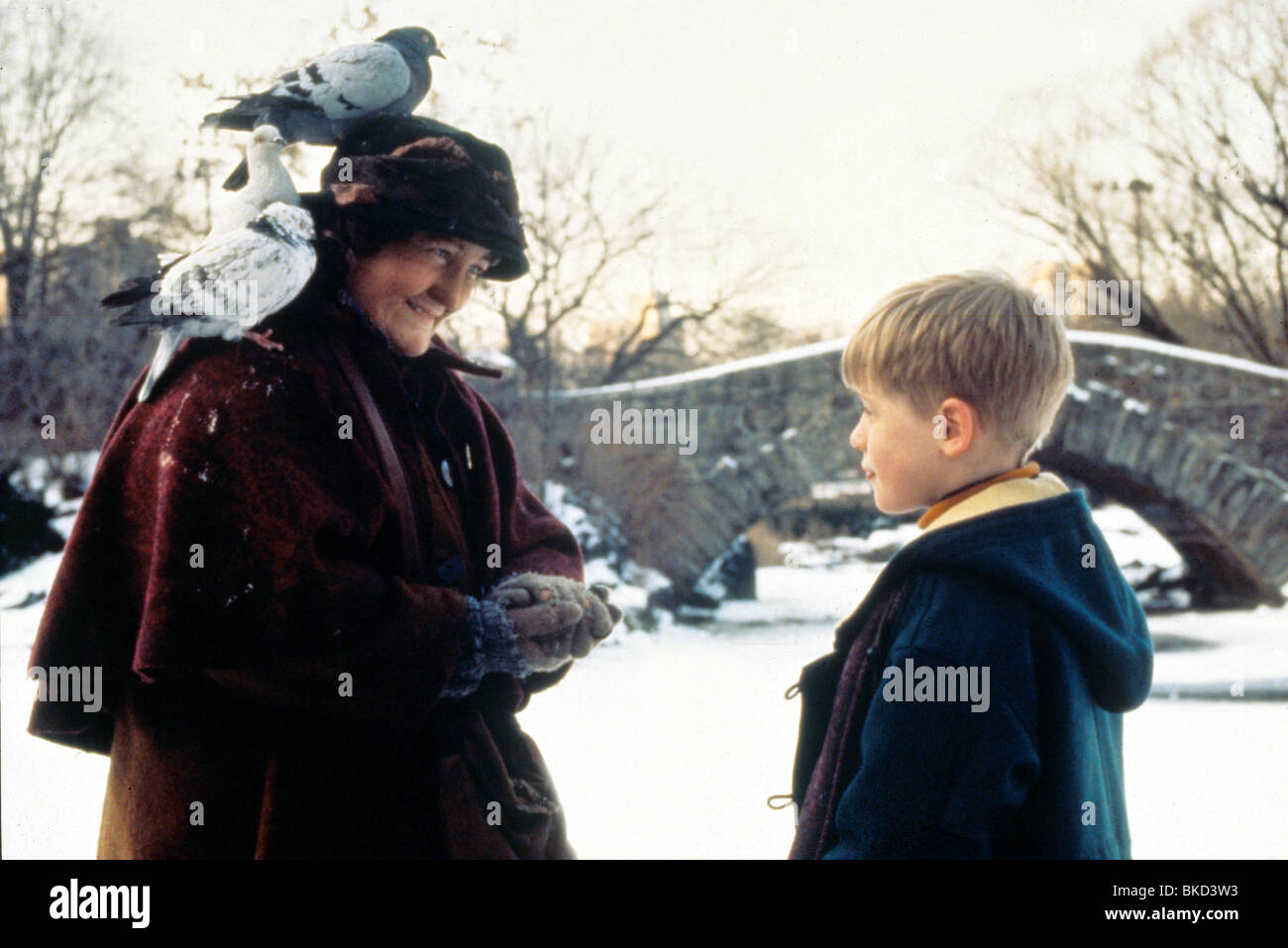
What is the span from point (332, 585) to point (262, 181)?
28.4 inches

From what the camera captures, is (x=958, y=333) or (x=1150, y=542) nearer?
Answer: (x=958, y=333)

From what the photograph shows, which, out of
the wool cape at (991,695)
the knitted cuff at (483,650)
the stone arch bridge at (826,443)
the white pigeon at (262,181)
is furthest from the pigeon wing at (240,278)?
the stone arch bridge at (826,443)

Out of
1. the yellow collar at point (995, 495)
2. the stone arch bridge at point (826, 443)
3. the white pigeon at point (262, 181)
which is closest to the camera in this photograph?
the yellow collar at point (995, 495)

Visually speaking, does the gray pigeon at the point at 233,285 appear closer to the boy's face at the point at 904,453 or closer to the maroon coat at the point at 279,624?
the maroon coat at the point at 279,624

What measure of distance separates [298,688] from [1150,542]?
1046 centimetres

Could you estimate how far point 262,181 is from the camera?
1.63 meters

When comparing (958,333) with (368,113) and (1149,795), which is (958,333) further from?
(1149,795)

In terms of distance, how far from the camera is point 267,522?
1.22 m

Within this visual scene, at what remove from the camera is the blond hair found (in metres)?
1.20

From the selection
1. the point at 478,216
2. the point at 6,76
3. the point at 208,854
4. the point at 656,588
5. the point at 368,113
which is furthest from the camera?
the point at 656,588

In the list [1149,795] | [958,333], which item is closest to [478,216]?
[958,333]

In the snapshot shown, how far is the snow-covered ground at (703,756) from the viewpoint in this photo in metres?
2.76

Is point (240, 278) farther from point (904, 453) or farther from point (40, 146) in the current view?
point (40, 146)

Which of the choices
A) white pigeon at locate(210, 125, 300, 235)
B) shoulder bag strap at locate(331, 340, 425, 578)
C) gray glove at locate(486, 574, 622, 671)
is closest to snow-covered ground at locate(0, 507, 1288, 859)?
gray glove at locate(486, 574, 622, 671)
